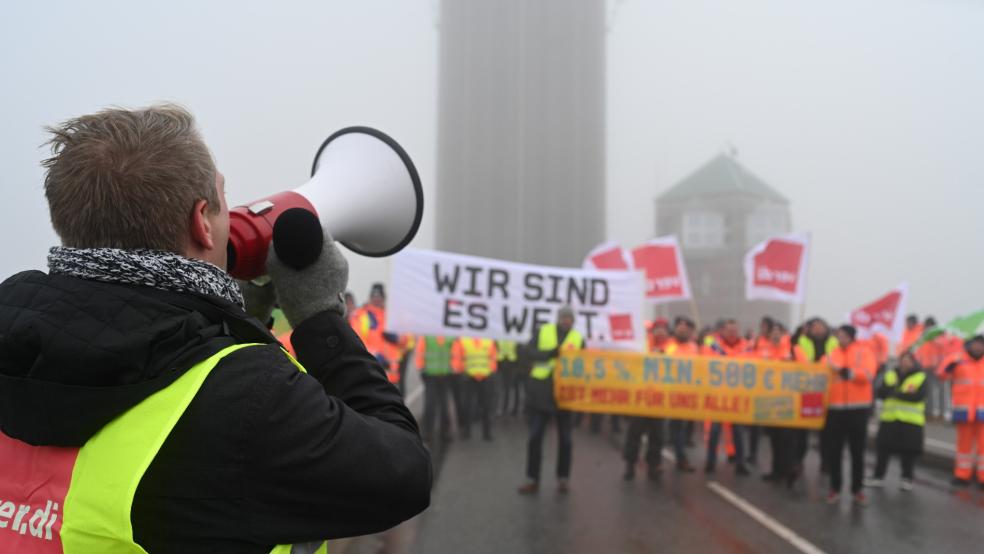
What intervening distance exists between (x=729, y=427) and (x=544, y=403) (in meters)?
3.93

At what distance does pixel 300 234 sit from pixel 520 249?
67980 millimetres

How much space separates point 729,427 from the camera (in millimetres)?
9914

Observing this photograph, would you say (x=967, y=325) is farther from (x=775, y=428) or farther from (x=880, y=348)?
(x=775, y=428)

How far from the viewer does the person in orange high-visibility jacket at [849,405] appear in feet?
22.7

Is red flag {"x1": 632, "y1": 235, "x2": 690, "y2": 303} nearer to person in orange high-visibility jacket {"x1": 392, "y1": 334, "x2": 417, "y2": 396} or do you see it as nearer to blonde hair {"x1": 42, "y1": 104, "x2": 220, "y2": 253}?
person in orange high-visibility jacket {"x1": 392, "y1": 334, "x2": 417, "y2": 396}

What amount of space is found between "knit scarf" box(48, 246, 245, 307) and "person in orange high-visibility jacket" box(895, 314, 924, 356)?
15073mm

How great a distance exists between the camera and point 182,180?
1.06 m

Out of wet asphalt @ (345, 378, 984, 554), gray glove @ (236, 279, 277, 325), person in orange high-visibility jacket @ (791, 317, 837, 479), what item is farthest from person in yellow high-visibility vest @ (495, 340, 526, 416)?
gray glove @ (236, 279, 277, 325)

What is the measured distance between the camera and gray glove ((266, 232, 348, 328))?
4.19ft

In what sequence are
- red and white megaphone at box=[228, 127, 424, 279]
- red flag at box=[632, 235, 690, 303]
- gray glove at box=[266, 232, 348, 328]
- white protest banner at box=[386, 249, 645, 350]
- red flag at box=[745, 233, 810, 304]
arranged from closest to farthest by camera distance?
1. gray glove at box=[266, 232, 348, 328]
2. red and white megaphone at box=[228, 127, 424, 279]
3. white protest banner at box=[386, 249, 645, 350]
4. red flag at box=[745, 233, 810, 304]
5. red flag at box=[632, 235, 690, 303]

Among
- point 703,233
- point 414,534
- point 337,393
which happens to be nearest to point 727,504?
point 414,534

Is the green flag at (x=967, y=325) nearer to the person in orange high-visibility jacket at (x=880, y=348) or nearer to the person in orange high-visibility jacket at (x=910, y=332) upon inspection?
the person in orange high-visibility jacket at (x=880, y=348)

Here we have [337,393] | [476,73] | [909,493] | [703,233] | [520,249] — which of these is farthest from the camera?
[520,249]

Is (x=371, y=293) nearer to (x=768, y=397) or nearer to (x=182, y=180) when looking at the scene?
(x=768, y=397)
